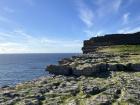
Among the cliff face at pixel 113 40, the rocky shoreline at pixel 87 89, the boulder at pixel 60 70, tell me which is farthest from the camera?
the cliff face at pixel 113 40

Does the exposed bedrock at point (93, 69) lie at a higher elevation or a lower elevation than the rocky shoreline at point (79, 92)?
higher

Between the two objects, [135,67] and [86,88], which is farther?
[135,67]

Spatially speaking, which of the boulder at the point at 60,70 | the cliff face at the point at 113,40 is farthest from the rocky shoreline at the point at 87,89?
the cliff face at the point at 113,40

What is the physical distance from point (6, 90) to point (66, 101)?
12.1m

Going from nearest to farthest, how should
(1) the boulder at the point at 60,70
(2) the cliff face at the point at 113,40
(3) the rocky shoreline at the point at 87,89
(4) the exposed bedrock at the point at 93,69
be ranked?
1. (3) the rocky shoreline at the point at 87,89
2. (4) the exposed bedrock at the point at 93,69
3. (1) the boulder at the point at 60,70
4. (2) the cliff face at the point at 113,40

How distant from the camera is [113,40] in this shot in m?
138

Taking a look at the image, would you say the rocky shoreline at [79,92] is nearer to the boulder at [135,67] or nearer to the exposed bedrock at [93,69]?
the exposed bedrock at [93,69]

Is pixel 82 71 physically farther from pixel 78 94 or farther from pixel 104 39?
pixel 104 39

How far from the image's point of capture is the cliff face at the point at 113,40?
439 ft

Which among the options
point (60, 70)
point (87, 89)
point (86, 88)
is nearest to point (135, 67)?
point (60, 70)

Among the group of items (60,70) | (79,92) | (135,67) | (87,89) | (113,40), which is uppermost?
(113,40)

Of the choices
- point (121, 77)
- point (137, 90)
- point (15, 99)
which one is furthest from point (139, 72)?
point (15, 99)

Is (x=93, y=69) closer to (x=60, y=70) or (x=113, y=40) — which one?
(x=60, y=70)

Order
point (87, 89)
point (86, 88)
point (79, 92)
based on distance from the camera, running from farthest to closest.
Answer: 1. point (86, 88)
2. point (87, 89)
3. point (79, 92)
